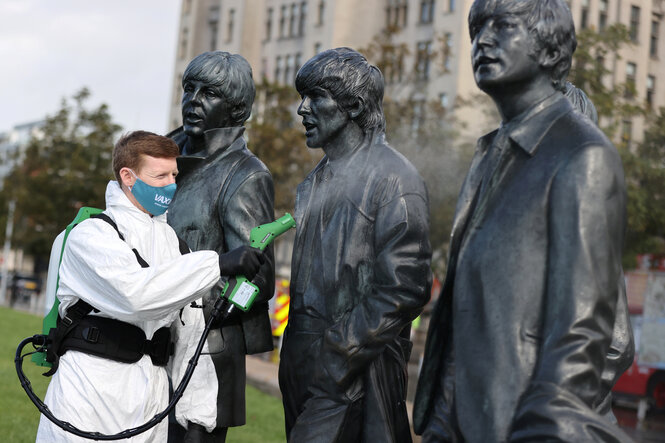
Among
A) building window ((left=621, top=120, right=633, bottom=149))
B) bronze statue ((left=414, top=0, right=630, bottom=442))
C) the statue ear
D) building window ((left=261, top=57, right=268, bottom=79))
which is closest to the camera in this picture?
bronze statue ((left=414, top=0, right=630, bottom=442))

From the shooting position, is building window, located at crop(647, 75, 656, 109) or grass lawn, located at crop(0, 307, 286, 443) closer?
grass lawn, located at crop(0, 307, 286, 443)

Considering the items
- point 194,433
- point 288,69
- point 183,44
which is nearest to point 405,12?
point 288,69

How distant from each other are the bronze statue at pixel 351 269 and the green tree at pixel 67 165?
32.6m

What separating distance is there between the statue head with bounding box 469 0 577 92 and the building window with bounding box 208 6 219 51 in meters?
66.7

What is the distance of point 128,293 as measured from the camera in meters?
3.93

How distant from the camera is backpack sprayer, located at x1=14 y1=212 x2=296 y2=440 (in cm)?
398

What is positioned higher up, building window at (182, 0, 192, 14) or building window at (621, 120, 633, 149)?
building window at (182, 0, 192, 14)

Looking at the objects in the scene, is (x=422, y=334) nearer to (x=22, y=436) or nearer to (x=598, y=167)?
(x=22, y=436)

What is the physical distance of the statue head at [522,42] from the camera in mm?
3078

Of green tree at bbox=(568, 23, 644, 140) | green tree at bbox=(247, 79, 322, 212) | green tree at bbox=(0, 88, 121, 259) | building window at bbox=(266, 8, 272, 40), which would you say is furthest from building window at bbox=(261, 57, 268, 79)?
green tree at bbox=(568, 23, 644, 140)

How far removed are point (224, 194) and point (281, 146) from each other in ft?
89.7

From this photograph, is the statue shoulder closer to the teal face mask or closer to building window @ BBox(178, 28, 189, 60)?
the teal face mask

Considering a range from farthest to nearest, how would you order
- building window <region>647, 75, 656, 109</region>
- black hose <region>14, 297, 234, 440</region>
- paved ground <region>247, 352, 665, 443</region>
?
1. building window <region>647, 75, 656, 109</region>
2. paved ground <region>247, 352, 665, 443</region>
3. black hose <region>14, 297, 234, 440</region>

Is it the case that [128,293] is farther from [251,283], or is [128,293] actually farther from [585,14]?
[585,14]
